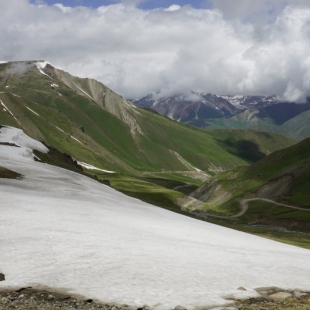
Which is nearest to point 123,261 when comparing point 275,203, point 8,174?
point 8,174

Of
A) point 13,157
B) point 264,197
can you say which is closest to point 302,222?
point 264,197

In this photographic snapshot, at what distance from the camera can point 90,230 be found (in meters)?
31.4

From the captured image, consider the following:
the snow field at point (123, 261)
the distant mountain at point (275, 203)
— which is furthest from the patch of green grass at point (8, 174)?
the distant mountain at point (275, 203)

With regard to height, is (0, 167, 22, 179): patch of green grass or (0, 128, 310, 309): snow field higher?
(0, 167, 22, 179): patch of green grass

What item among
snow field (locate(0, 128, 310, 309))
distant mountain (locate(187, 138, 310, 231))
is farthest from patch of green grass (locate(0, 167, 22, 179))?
distant mountain (locate(187, 138, 310, 231))

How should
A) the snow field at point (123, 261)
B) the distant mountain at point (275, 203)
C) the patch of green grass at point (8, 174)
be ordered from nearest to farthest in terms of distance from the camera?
the snow field at point (123, 261)
the patch of green grass at point (8, 174)
the distant mountain at point (275, 203)

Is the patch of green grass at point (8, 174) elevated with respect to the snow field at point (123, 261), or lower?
elevated

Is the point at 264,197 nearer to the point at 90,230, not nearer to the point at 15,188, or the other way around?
the point at 15,188

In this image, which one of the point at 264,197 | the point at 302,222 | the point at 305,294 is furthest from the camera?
the point at 264,197

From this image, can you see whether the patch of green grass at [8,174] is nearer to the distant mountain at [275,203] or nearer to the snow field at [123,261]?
the snow field at [123,261]

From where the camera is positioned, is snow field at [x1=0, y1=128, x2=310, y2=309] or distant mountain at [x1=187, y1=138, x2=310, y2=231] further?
distant mountain at [x1=187, y1=138, x2=310, y2=231]

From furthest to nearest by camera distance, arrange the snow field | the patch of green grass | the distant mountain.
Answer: the distant mountain, the patch of green grass, the snow field

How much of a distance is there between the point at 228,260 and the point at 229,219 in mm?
129819

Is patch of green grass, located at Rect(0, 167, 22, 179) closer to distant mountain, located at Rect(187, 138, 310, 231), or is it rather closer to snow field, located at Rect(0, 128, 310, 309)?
snow field, located at Rect(0, 128, 310, 309)
